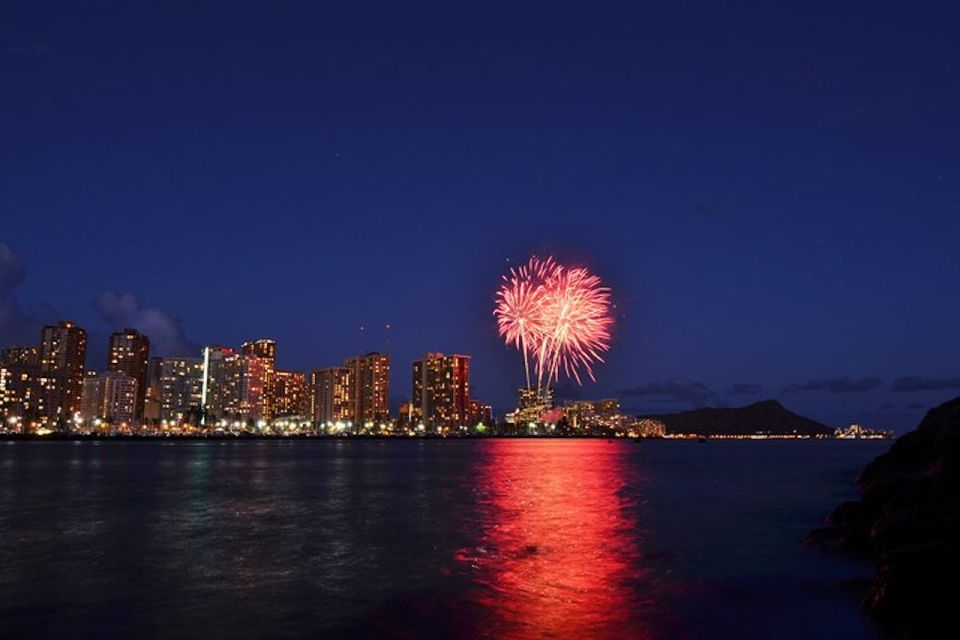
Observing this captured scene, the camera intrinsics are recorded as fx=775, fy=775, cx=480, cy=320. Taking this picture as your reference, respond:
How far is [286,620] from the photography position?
A: 1709cm

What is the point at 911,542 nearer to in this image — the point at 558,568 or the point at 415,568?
the point at 558,568

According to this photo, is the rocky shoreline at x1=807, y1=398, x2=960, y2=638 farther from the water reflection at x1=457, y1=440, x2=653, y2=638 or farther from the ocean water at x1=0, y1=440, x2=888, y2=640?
the water reflection at x1=457, y1=440, x2=653, y2=638

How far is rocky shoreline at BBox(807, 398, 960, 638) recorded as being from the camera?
14.6 metres

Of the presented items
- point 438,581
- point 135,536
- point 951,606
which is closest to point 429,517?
point 135,536

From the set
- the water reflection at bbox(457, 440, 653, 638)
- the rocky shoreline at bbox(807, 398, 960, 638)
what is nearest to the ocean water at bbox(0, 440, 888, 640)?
the water reflection at bbox(457, 440, 653, 638)

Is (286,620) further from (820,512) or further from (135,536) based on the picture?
(820,512)

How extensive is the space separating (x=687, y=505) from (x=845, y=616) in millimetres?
28275

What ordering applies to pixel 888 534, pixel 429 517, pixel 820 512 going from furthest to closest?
pixel 820 512 → pixel 429 517 → pixel 888 534

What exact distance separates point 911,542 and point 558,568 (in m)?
9.85

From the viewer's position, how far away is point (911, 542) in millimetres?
17734

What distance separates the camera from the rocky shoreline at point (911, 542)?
47.8ft

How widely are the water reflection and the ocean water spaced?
10 cm

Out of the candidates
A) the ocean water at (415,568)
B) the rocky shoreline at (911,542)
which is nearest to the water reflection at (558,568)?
the ocean water at (415,568)

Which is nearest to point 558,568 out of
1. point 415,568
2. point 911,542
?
point 415,568
